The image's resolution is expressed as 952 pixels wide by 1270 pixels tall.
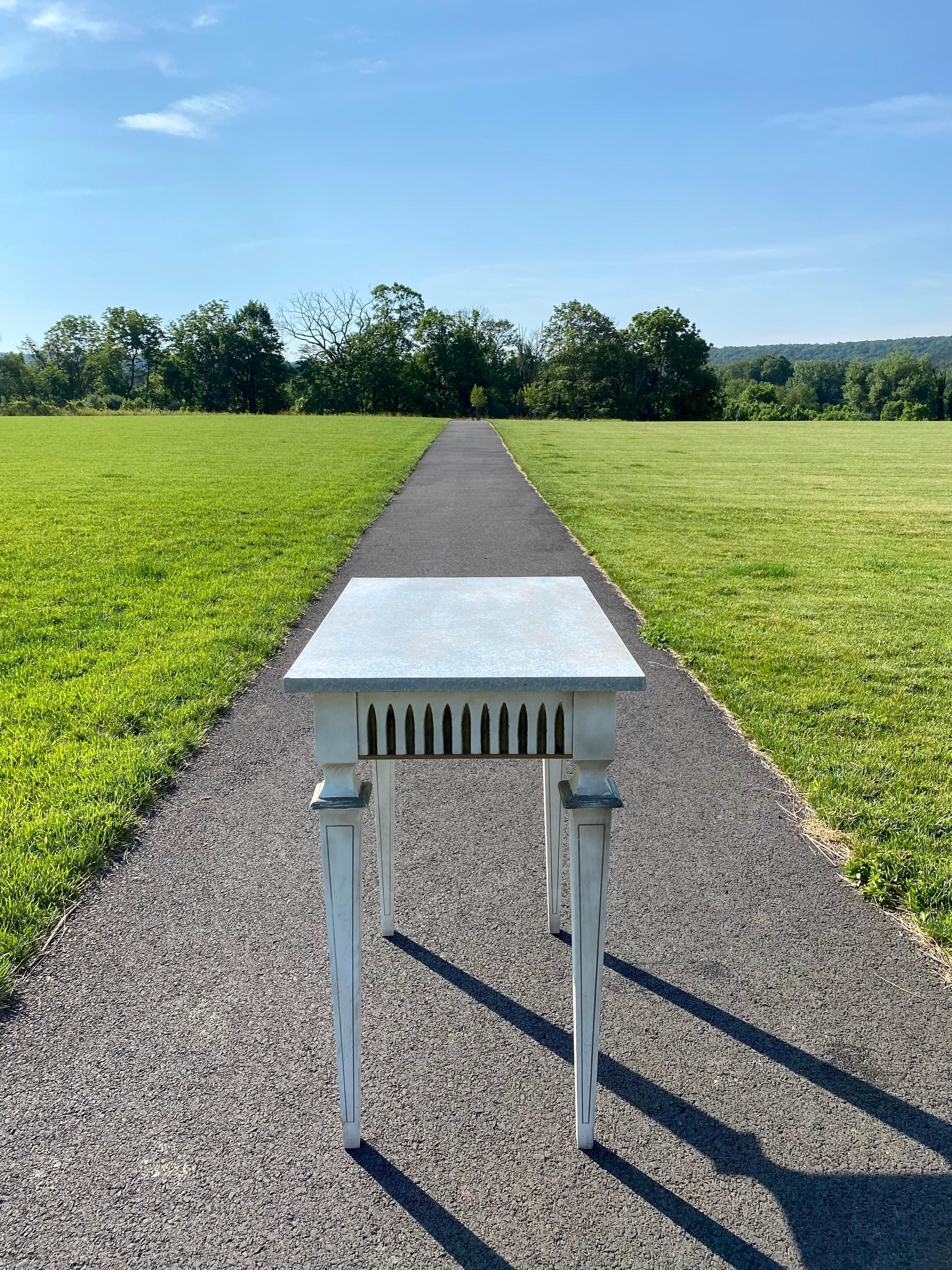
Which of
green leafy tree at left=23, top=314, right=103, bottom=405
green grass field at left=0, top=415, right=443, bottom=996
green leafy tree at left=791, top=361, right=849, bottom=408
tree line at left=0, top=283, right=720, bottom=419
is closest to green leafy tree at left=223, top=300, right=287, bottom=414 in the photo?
tree line at left=0, top=283, right=720, bottom=419

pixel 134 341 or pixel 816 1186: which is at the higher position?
pixel 134 341

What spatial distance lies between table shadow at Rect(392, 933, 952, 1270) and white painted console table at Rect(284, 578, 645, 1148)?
0.23 m

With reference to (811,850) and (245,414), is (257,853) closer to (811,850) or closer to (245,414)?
(811,850)

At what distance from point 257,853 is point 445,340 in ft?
239

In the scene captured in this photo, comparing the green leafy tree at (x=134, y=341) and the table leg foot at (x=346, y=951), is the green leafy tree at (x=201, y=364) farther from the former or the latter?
the table leg foot at (x=346, y=951)

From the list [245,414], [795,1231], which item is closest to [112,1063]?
[795,1231]

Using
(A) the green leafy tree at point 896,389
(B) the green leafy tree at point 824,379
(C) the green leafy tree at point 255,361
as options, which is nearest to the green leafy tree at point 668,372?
(A) the green leafy tree at point 896,389

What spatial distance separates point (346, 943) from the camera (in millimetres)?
1985

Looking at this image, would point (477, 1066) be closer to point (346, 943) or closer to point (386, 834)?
point (346, 943)

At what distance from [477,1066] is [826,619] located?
6.00m

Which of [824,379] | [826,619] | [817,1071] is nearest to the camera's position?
[817,1071]

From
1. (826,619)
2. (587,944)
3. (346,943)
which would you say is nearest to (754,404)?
(826,619)

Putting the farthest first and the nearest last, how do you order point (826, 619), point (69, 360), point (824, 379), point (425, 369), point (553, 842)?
point (824, 379), point (69, 360), point (425, 369), point (826, 619), point (553, 842)

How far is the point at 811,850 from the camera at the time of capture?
3.33m
